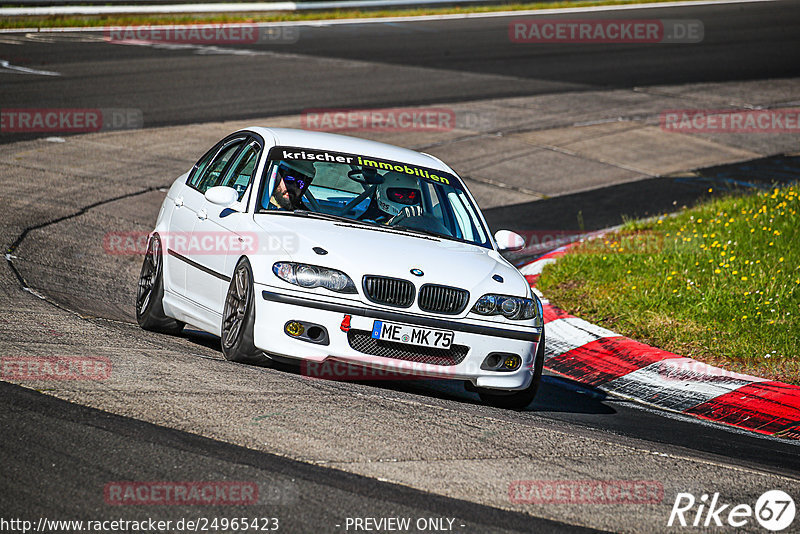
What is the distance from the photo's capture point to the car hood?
262 inches

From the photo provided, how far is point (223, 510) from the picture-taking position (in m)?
4.34

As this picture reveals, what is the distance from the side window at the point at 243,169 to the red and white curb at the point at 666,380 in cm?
286

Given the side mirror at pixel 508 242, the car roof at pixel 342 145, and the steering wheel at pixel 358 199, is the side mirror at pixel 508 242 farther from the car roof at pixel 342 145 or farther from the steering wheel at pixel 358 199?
the steering wheel at pixel 358 199

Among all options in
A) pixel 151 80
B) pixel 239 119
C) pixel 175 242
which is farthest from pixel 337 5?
pixel 175 242

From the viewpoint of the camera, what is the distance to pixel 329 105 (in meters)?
18.3

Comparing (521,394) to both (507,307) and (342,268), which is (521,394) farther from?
(342,268)

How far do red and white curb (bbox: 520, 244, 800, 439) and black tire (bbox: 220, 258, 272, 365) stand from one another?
2853mm

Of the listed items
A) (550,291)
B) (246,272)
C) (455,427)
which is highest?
(246,272)

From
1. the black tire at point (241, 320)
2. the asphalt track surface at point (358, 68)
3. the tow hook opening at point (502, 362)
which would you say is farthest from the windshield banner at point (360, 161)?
the asphalt track surface at point (358, 68)

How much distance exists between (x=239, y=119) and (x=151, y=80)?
3412 millimetres

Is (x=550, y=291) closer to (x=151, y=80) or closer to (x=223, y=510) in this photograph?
(x=223, y=510)

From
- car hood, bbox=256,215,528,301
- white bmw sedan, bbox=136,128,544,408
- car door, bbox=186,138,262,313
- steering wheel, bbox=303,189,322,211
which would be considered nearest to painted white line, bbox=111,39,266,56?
white bmw sedan, bbox=136,128,544,408

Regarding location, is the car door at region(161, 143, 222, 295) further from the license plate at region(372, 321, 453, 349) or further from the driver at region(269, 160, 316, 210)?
the license plate at region(372, 321, 453, 349)

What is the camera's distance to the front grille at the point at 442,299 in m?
6.64
